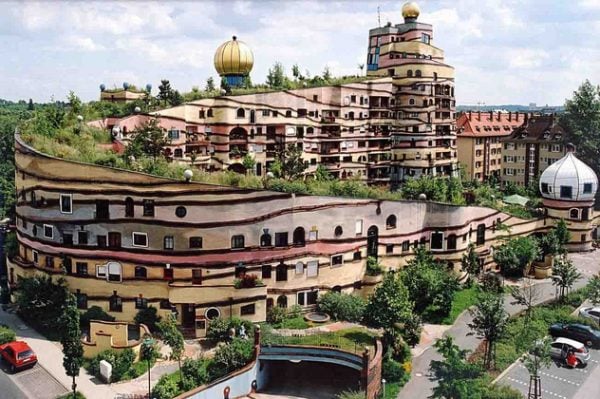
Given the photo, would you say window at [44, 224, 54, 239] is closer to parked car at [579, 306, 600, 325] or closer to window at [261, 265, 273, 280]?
window at [261, 265, 273, 280]

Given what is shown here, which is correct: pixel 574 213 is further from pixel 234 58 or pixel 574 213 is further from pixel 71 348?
pixel 71 348

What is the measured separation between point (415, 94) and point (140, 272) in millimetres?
34981

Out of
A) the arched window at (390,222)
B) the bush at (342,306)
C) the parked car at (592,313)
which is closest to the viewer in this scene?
the bush at (342,306)

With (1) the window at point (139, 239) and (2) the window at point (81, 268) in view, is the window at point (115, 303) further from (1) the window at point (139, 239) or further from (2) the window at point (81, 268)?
(1) the window at point (139, 239)

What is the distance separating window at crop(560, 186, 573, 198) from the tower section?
44.3 feet

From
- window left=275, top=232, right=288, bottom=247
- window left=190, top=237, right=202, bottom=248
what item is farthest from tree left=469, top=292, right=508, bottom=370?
window left=190, top=237, right=202, bottom=248

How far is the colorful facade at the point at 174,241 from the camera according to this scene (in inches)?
1355

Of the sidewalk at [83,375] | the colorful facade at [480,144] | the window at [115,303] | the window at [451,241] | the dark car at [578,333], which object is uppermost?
the colorful facade at [480,144]

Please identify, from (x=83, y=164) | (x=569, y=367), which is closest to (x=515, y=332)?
(x=569, y=367)

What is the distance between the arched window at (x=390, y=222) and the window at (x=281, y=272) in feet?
25.1

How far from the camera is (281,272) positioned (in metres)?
36.4

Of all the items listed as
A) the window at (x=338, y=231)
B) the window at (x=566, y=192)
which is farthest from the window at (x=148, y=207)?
the window at (x=566, y=192)

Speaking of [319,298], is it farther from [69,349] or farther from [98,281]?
[69,349]

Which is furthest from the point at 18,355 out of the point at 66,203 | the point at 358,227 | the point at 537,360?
the point at 537,360
